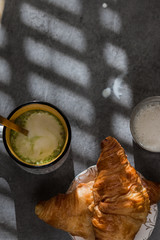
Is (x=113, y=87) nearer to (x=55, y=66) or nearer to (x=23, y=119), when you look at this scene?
(x=55, y=66)

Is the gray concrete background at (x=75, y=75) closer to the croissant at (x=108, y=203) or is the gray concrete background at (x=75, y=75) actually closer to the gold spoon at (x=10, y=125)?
the croissant at (x=108, y=203)

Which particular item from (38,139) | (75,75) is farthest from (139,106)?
(38,139)

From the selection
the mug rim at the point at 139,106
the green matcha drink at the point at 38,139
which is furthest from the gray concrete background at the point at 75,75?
the green matcha drink at the point at 38,139

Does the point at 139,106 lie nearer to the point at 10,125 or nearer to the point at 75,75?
the point at 75,75

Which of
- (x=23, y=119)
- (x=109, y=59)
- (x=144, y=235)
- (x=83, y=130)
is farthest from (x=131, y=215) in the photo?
(x=109, y=59)

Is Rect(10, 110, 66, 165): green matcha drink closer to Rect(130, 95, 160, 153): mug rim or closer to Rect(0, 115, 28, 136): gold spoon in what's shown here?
Rect(0, 115, 28, 136): gold spoon
